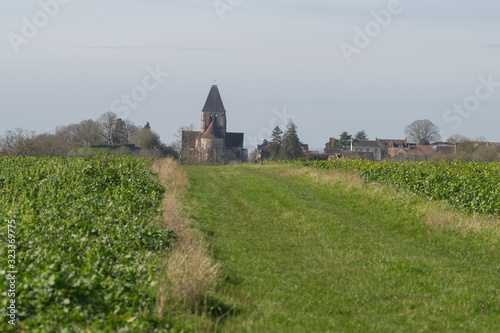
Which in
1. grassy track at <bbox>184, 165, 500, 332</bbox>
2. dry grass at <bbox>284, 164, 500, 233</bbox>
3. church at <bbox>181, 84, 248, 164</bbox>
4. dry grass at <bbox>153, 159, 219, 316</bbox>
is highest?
church at <bbox>181, 84, 248, 164</bbox>

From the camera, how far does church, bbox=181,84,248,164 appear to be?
101 meters

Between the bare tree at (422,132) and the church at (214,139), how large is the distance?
40313 millimetres

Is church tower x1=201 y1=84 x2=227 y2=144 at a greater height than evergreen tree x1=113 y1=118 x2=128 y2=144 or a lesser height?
greater

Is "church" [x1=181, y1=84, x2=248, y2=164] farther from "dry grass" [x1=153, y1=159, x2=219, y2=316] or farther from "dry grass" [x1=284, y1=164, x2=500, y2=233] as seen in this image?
"dry grass" [x1=153, y1=159, x2=219, y2=316]

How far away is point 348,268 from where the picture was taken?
1039cm

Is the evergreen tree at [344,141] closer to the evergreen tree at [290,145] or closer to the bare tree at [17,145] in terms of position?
the evergreen tree at [290,145]

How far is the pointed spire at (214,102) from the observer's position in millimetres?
111062

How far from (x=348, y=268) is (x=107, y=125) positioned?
101 meters

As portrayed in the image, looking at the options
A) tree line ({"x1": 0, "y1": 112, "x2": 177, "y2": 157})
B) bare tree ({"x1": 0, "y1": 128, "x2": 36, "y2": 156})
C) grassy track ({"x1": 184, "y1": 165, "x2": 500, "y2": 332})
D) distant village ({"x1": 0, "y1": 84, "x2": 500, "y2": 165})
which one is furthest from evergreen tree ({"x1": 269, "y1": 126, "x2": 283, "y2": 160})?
grassy track ({"x1": 184, "y1": 165, "x2": 500, "y2": 332})

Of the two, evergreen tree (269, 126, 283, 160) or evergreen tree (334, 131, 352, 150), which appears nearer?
evergreen tree (269, 126, 283, 160)

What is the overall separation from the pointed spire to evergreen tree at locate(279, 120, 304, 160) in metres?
20.7

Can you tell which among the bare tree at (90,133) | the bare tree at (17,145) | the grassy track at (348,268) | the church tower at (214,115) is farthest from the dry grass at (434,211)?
the church tower at (214,115)

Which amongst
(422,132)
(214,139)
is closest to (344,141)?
(422,132)

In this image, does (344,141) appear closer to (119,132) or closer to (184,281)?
(119,132)
